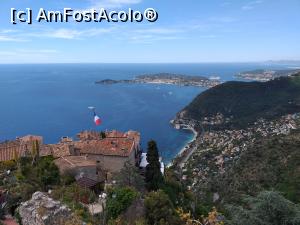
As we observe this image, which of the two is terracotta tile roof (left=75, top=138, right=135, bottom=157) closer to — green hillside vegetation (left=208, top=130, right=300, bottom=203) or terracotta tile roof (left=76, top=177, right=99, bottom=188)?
terracotta tile roof (left=76, top=177, right=99, bottom=188)

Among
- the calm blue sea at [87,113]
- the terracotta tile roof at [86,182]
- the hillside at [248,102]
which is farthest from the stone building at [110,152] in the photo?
the hillside at [248,102]

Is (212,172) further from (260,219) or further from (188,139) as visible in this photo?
(260,219)

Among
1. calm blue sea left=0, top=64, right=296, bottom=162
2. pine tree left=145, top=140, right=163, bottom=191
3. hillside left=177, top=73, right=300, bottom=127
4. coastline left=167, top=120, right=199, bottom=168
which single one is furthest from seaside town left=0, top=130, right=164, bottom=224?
hillside left=177, top=73, right=300, bottom=127

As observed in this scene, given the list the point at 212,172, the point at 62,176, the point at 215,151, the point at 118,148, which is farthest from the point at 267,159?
the point at 62,176

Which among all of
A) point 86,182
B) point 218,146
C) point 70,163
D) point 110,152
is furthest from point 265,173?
point 86,182

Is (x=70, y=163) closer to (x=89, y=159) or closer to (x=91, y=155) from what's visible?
(x=89, y=159)

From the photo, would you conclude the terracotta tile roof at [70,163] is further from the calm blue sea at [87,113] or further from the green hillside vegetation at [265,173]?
the calm blue sea at [87,113]
